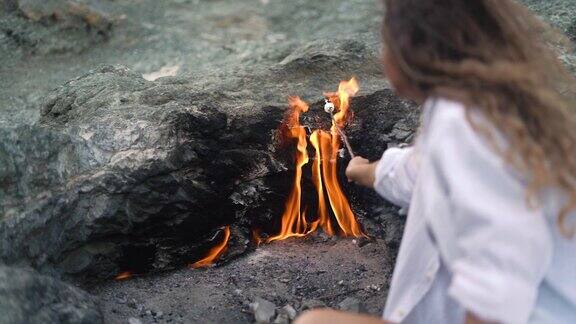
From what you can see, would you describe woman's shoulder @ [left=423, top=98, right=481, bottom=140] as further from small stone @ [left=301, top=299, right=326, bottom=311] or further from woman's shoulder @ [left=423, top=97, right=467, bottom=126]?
small stone @ [left=301, top=299, right=326, bottom=311]

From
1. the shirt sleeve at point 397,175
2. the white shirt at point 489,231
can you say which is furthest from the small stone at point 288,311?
the white shirt at point 489,231

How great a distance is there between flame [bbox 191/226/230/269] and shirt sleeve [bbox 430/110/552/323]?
1583 mm

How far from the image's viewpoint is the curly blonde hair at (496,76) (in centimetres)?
153

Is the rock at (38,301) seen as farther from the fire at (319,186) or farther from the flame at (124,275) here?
the fire at (319,186)

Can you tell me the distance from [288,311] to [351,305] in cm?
25

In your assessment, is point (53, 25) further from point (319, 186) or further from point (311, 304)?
point (311, 304)

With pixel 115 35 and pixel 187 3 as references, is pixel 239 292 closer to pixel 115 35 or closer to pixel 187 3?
pixel 115 35

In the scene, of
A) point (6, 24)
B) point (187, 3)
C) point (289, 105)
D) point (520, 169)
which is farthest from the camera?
point (187, 3)

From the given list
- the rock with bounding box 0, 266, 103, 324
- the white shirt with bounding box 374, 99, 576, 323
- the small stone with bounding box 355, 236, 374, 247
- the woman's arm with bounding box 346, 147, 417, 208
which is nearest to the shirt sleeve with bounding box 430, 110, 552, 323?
the white shirt with bounding box 374, 99, 576, 323

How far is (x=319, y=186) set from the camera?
120 inches

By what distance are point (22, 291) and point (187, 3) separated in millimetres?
4610

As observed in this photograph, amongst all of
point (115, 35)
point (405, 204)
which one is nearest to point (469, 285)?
point (405, 204)

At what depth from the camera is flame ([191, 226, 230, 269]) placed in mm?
2938

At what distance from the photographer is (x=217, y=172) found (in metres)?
2.96
